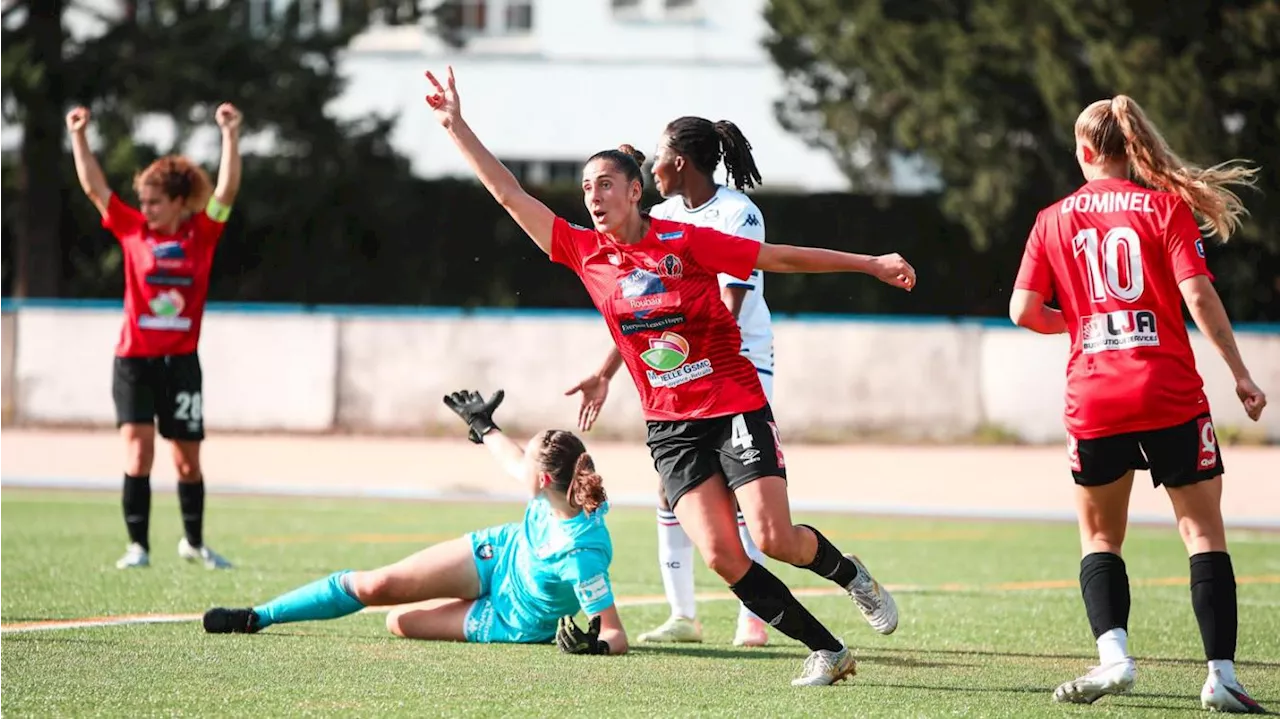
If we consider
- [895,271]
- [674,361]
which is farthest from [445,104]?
[895,271]

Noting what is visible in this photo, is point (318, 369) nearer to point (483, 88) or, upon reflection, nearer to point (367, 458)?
point (367, 458)

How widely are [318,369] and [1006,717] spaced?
55.0ft

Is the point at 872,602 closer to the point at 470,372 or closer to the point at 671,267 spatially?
the point at 671,267

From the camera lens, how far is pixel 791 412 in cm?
2144

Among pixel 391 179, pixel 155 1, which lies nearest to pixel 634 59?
pixel 391 179

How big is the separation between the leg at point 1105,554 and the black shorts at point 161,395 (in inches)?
230

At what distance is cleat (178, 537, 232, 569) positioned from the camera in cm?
1033

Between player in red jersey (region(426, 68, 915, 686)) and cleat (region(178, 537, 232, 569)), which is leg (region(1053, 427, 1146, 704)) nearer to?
player in red jersey (region(426, 68, 915, 686))

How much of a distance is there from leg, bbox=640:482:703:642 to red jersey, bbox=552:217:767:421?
1.35m

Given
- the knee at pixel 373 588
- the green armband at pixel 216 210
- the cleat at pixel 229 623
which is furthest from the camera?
the green armband at pixel 216 210

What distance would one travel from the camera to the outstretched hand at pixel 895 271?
6188 mm

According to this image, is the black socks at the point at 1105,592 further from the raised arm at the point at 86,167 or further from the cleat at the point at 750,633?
the raised arm at the point at 86,167

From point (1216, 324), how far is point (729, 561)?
1967mm

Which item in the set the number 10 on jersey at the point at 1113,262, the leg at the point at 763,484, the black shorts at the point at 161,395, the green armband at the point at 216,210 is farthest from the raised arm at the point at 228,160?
the number 10 on jersey at the point at 1113,262
